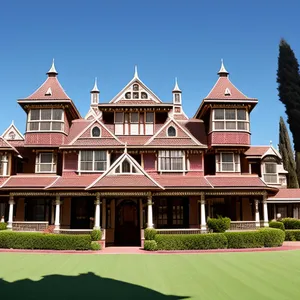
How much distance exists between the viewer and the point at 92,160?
2812 centimetres

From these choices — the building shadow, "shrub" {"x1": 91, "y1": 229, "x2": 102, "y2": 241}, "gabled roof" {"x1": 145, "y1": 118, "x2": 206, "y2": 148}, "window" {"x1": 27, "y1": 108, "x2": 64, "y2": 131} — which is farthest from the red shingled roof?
the building shadow

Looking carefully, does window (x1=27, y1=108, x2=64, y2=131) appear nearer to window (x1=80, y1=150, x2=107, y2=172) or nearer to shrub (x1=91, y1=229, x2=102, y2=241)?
window (x1=80, y1=150, x2=107, y2=172)

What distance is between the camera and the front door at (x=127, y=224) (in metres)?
26.4

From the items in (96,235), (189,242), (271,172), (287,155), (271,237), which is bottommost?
(189,242)

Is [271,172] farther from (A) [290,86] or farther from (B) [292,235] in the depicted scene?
(A) [290,86]

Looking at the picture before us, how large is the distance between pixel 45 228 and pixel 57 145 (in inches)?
286

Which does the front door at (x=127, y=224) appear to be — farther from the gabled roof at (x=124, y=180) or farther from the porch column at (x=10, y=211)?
the porch column at (x=10, y=211)

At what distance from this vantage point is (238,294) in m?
10.4

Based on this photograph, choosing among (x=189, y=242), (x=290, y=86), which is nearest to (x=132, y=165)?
(x=189, y=242)

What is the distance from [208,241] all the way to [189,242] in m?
1.19

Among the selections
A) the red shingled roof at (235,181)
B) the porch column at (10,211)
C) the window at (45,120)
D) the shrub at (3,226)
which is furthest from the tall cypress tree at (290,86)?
the shrub at (3,226)

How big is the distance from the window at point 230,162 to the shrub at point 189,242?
8.59 metres

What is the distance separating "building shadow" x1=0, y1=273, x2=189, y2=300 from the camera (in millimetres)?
10273

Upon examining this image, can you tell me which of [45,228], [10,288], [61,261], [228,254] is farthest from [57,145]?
[10,288]
